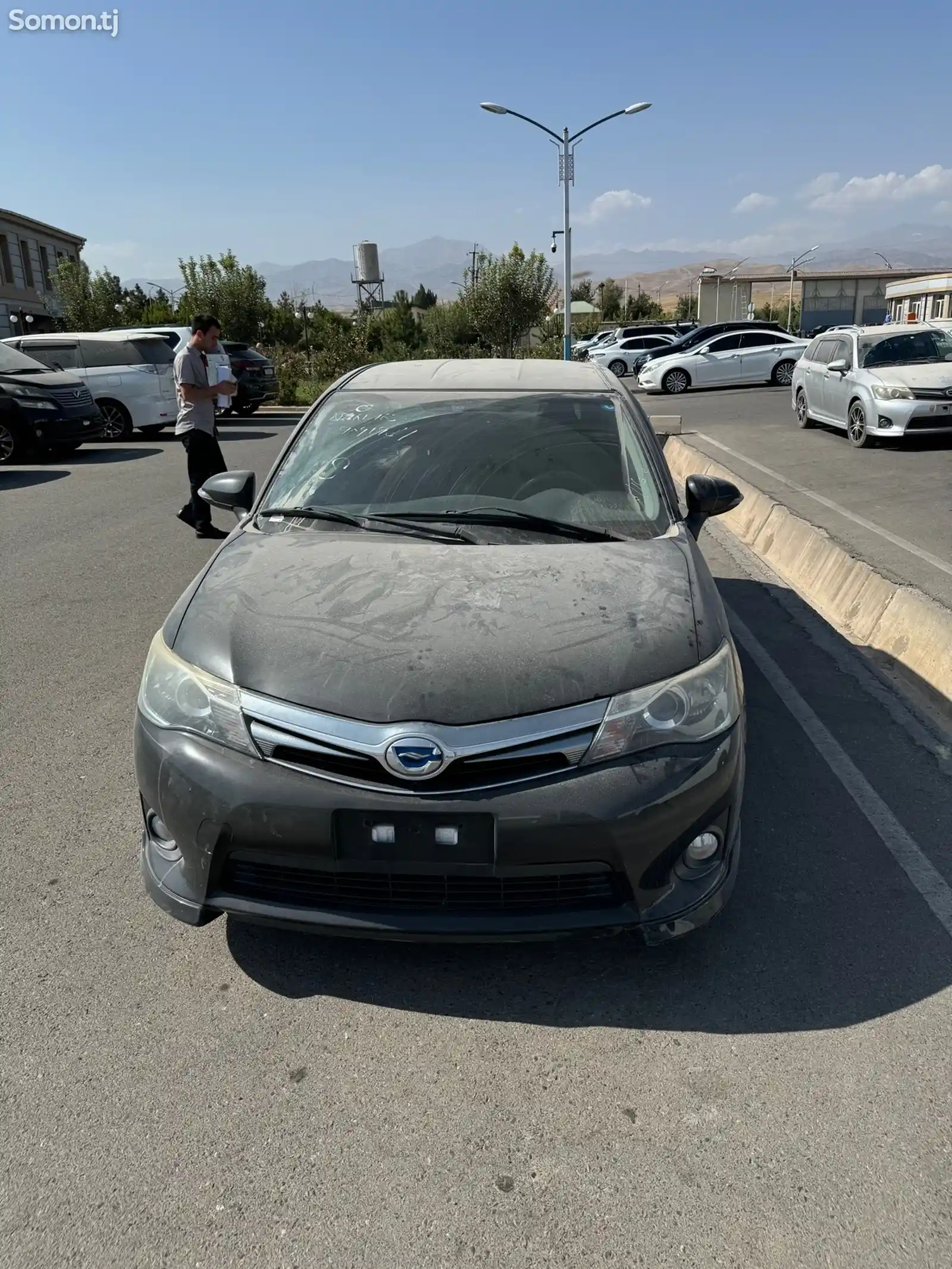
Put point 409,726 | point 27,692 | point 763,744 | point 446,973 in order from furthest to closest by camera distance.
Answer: point 27,692 → point 763,744 → point 446,973 → point 409,726

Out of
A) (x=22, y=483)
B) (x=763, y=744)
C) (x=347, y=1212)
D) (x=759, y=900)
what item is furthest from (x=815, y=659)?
(x=22, y=483)

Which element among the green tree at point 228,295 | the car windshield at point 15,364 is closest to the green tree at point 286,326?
the green tree at point 228,295

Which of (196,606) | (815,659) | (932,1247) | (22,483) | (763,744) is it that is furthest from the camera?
(22,483)

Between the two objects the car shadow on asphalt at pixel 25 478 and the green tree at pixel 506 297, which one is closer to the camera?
the car shadow on asphalt at pixel 25 478

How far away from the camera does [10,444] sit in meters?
14.8

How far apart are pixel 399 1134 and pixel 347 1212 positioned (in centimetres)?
25

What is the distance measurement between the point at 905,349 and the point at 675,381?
46.3ft

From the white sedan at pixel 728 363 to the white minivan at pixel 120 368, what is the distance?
1521 cm

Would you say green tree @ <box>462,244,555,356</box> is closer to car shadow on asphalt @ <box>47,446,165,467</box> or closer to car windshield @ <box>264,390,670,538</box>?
car shadow on asphalt @ <box>47,446,165,467</box>

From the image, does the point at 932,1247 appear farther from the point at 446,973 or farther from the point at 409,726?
the point at 409,726

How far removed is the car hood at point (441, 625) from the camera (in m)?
2.70

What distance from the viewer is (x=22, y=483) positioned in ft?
43.2

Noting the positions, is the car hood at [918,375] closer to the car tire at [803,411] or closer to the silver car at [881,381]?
the silver car at [881,381]

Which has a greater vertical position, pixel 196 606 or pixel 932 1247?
pixel 196 606
